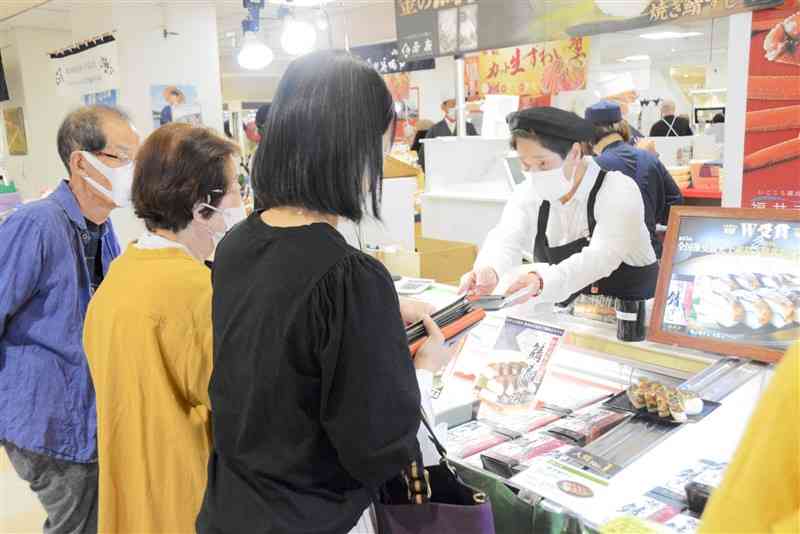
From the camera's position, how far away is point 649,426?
1.70m

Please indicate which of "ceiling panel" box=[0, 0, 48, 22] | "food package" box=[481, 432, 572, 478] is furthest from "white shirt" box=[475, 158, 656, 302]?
"ceiling panel" box=[0, 0, 48, 22]

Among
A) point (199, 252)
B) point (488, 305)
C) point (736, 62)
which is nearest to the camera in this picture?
point (199, 252)

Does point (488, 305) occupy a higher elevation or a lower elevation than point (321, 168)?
lower

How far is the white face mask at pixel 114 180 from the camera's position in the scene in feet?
7.47

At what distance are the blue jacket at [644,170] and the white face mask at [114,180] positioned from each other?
3021 mm

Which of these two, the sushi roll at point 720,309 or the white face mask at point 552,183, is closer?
the sushi roll at point 720,309

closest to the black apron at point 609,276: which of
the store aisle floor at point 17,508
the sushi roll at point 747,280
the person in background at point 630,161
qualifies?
the sushi roll at point 747,280

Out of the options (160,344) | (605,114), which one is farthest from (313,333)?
(605,114)

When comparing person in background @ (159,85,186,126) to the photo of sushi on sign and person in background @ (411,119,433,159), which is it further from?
the photo of sushi on sign

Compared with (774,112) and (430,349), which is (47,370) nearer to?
(430,349)

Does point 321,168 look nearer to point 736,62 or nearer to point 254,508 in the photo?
point 254,508

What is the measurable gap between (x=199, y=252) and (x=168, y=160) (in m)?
0.26

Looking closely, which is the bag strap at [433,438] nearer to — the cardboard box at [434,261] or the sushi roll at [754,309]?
the sushi roll at [754,309]

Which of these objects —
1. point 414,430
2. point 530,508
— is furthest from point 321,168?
point 530,508
